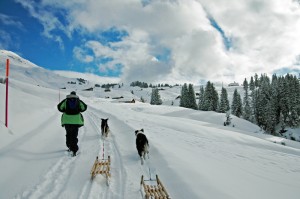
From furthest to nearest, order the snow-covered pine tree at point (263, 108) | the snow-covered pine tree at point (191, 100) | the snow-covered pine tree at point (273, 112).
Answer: the snow-covered pine tree at point (191, 100)
the snow-covered pine tree at point (263, 108)
the snow-covered pine tree at point (273, 112)

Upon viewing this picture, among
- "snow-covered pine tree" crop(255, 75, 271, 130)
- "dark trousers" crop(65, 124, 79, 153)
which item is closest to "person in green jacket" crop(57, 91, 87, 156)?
"dark trousers" crop(65, 124, 79, 153)

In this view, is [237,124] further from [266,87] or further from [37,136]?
[37,136]

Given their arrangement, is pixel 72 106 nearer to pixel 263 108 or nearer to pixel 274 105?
pixel 274 105

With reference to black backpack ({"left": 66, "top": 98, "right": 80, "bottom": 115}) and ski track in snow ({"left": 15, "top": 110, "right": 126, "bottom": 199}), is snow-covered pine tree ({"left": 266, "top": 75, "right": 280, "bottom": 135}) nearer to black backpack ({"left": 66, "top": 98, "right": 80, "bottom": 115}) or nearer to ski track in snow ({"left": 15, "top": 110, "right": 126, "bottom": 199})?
black backpack ({"left": 66, "top": 98, "right": 80, "bottom": 115})

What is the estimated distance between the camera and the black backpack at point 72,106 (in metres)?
8.94

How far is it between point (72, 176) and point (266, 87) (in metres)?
79.6

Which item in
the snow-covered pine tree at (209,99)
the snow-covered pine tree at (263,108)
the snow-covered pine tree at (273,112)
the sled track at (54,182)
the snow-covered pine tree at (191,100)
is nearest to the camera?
the sled track at (54,182)

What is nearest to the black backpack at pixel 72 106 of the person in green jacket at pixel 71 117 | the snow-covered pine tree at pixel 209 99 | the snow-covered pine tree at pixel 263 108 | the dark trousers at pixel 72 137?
the person in green jacket at pixel 71 117

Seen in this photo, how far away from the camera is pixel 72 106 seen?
8969 millimetres

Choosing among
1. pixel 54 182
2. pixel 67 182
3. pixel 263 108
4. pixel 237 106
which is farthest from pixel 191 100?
pixel 54 182

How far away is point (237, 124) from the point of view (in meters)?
51.8

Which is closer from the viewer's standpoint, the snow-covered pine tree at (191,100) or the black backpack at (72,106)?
the black backpack at (72,106)

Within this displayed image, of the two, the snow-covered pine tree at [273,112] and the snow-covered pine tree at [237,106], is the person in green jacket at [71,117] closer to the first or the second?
the snow-covered pine tree at [273,112]

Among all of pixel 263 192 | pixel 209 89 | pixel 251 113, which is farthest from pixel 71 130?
pixel 251 113
